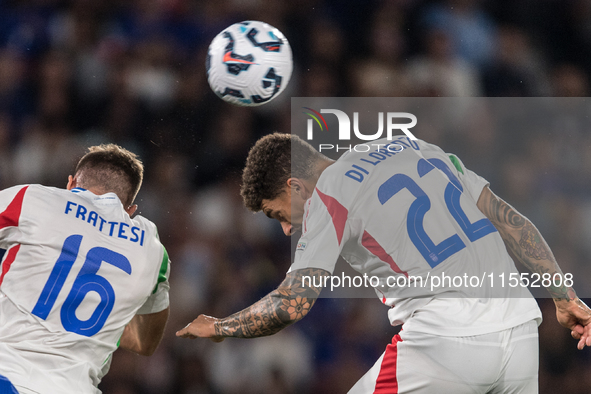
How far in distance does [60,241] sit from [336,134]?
11.2 feet

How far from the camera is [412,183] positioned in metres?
2.68

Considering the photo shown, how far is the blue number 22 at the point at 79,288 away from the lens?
248 cm

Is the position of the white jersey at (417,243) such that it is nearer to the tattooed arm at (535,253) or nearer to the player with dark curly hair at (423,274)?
the player with dark curly hair at (423,274)

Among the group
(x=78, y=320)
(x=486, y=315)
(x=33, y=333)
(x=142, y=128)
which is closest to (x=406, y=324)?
(x=486, y=315)

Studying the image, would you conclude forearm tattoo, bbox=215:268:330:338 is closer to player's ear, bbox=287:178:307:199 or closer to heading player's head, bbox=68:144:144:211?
player's ear, bbox=287:178:307:199

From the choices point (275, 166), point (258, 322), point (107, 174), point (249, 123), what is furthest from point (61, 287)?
point (249, 123)

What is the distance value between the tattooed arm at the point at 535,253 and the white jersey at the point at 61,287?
168 centimetres

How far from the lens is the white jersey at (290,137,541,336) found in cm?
249

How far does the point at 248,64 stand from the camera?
3.96 meters

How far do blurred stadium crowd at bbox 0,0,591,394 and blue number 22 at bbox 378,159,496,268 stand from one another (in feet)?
8.05

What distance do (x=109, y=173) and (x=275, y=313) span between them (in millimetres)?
1073

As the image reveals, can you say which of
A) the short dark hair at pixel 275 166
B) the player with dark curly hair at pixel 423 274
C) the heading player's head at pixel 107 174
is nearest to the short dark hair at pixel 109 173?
the heading player's head at pixel 107 174

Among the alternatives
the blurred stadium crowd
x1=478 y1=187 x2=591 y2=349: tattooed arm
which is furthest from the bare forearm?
the blurred stadium crowd

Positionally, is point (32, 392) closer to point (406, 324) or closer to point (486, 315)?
point (406, 324)
